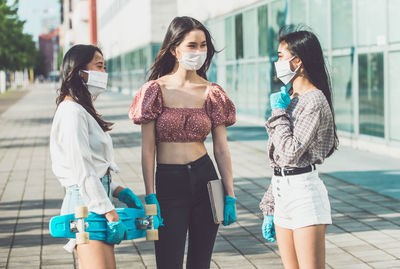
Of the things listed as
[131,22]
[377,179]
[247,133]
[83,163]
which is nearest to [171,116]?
[83,163]

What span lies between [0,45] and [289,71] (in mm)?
46114

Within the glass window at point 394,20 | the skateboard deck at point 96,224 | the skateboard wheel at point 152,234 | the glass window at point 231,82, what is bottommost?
the skateboard wheel at point 152,234

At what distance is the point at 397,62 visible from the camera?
443 inches

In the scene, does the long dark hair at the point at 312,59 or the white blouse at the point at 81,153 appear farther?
the long dark hair at the point at 312,59

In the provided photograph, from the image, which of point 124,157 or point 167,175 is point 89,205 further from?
point 124,157

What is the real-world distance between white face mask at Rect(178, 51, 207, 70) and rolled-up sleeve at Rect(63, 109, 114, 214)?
0.67 m

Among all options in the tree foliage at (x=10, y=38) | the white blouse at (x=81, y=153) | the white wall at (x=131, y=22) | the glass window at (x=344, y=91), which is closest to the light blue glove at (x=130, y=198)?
the white blouse at (x=81, y=153)

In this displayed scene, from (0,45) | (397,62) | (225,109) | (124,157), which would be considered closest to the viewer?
(225,109)

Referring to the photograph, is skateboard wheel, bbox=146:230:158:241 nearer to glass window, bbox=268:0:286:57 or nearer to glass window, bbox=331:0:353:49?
glass window, bbox=331:0:353:49

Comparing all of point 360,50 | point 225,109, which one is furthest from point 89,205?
point 360,50

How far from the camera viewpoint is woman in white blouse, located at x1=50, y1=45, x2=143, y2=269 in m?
3.19

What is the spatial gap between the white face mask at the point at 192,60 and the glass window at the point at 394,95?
8.23 metres

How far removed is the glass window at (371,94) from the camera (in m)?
11.9

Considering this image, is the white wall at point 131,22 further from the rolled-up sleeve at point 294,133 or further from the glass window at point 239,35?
the rolled-up sleeve at point 294,133
